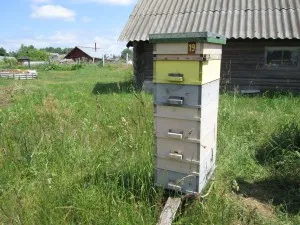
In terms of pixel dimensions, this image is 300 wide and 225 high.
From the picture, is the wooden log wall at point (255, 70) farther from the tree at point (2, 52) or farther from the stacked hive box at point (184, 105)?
the tree at point (2, 52)

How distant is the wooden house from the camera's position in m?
9.66

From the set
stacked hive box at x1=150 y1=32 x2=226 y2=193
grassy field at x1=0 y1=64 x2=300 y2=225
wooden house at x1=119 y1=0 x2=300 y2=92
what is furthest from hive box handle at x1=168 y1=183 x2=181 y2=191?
wooden house at x1=119 y1=0 x2=300 y2=92

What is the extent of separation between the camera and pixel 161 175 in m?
2.87

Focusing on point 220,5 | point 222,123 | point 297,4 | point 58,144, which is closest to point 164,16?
point 220,5

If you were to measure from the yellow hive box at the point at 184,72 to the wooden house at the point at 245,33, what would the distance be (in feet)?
23.9

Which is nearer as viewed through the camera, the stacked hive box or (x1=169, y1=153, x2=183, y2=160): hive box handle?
the stacked hive box

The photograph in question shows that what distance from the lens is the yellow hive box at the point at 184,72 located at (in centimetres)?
246

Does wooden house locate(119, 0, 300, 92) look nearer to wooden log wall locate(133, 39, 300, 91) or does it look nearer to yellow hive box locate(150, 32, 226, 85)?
wooden log wall locate(133, 39, 300, 91)

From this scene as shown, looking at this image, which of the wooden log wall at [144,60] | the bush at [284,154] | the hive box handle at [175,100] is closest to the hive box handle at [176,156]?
the hive box handle at [175,100]

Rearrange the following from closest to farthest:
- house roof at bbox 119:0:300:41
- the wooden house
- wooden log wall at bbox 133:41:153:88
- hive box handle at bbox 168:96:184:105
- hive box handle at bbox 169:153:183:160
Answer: hive box handle at bbox 168:96:184:105 → hive box handle at bbox 169:153:183:160 → house roof at bbox 119:0:300:41 → the wooden house → wooden log wall at bbox 133:41:153:88

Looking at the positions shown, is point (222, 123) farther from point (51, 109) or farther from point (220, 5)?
point (220, 5)

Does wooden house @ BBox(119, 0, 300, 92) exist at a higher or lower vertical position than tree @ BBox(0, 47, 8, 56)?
lower

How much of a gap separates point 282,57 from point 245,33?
1.73 metres

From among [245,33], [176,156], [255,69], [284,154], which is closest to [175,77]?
[176,156]
